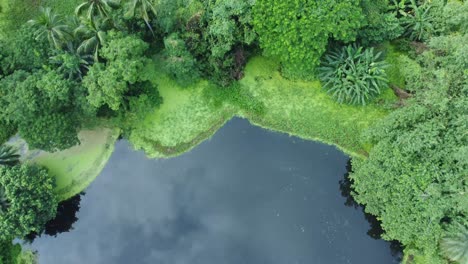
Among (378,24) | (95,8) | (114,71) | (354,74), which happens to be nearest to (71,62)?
(114,71)

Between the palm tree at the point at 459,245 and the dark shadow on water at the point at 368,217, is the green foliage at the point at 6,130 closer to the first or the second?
the dark shadow on water at the point at 368,217

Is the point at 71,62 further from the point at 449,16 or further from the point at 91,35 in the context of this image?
the point at 449,16

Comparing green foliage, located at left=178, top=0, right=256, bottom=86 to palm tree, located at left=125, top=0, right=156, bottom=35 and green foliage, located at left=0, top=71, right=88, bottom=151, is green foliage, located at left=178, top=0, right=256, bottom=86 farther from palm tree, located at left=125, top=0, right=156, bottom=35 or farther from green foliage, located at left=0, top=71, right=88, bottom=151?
green foliage, located at left=0, top=71, right=88, bottom=151

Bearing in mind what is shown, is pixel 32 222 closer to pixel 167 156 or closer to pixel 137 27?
pixel 167 156

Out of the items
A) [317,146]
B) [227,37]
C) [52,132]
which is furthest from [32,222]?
[317,146]

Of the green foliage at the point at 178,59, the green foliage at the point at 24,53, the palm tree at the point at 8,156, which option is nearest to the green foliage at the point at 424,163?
the green foliage at the point at 178,59
